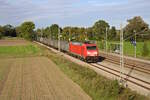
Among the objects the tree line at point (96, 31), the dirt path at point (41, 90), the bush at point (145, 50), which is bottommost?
the dirt path at point (41, 90)

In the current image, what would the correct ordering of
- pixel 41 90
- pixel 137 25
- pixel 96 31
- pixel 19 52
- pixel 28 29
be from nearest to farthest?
1. pixel 41 90
2. pixel 19 52
3. pixel 137 25
4. pixel 96 31
5. pixel 28 29

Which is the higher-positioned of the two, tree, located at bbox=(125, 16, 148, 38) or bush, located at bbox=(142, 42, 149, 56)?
tree, located at bbox=(125, 16, 148, 38)

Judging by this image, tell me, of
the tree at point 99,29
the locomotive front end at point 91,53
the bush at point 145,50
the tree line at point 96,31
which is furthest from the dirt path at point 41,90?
the tree at point 99,29

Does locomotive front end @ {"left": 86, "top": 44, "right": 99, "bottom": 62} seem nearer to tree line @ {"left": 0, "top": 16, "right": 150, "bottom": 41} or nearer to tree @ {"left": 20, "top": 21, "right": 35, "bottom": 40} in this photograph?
tree line @ {"left": 0, "top": 16, "right": 150, "bottom": 41}

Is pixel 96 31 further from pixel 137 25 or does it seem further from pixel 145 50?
pixel 145 50

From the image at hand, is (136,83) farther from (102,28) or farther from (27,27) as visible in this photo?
(27,27)

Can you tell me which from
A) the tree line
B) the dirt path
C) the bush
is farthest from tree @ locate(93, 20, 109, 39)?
the dirt path

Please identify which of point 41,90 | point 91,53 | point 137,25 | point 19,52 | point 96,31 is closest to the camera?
point 41,90

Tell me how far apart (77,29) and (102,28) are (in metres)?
13.1

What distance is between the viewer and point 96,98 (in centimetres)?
1448

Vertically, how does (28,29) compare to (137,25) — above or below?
above

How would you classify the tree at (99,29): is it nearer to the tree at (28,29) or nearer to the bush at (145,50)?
the tree at (28,29)

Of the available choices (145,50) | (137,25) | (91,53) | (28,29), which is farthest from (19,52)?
(28,29)

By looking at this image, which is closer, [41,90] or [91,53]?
[41,90]
